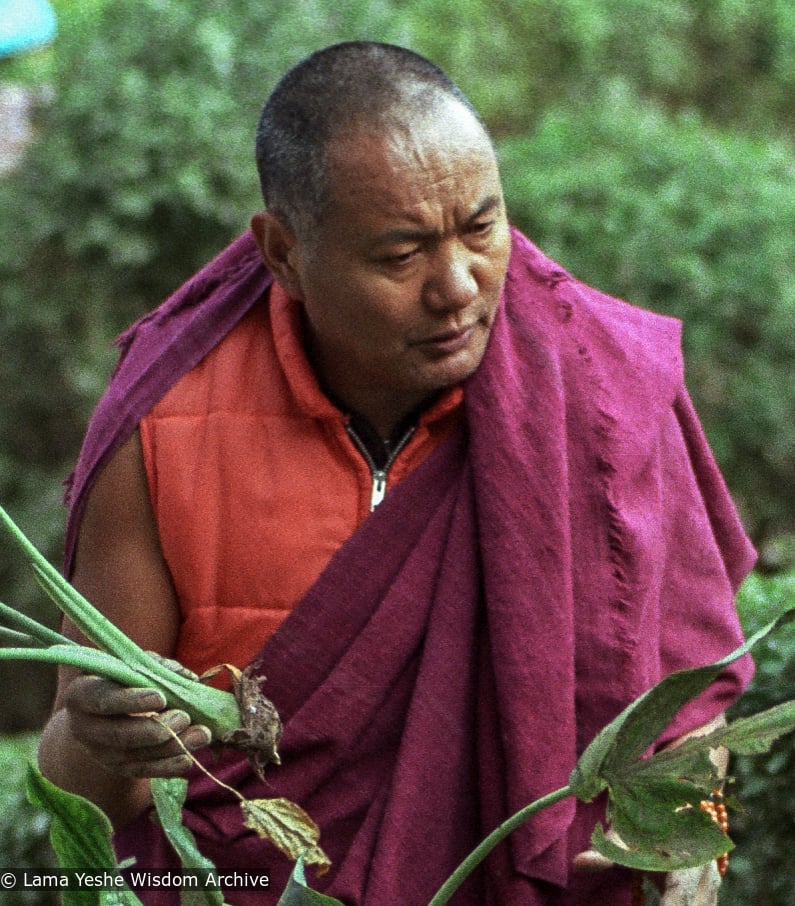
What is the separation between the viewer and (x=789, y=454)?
5.50m

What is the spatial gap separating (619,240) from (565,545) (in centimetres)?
315

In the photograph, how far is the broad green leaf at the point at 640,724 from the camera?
157 centimetres

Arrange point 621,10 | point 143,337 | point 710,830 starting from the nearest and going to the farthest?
point 710,830
point 143,337
point 621,10

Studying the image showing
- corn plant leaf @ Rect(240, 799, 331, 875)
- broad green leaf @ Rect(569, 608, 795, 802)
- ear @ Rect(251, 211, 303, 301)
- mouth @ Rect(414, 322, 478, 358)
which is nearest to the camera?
broad green leaf @ Rect(569, 608, 795, 802)

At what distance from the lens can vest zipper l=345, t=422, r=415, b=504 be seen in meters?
2.46

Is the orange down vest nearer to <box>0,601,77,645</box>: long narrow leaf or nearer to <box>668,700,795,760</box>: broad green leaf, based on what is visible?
<box>0,601,77,645</box>: long narrow leaf

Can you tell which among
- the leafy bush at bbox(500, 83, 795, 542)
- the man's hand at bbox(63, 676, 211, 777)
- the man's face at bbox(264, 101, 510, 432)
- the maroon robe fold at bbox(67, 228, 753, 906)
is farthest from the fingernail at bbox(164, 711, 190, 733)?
the leafy bush at bbox(500, 83, 795, 542)

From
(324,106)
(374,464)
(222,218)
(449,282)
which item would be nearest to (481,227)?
(449,282)

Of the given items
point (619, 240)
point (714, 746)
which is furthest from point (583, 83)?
point (714, 746)

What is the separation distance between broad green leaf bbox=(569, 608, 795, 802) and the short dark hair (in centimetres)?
96

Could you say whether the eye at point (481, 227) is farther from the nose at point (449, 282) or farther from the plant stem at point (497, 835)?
the plant stem at point (497, 835)

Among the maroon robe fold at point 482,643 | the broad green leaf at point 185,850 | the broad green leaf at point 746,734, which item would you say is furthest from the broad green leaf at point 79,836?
the maroon robe fold at point 482,643

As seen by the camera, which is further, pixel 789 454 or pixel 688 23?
pixel 688 23

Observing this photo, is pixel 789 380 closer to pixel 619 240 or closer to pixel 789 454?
pixel 789 454
